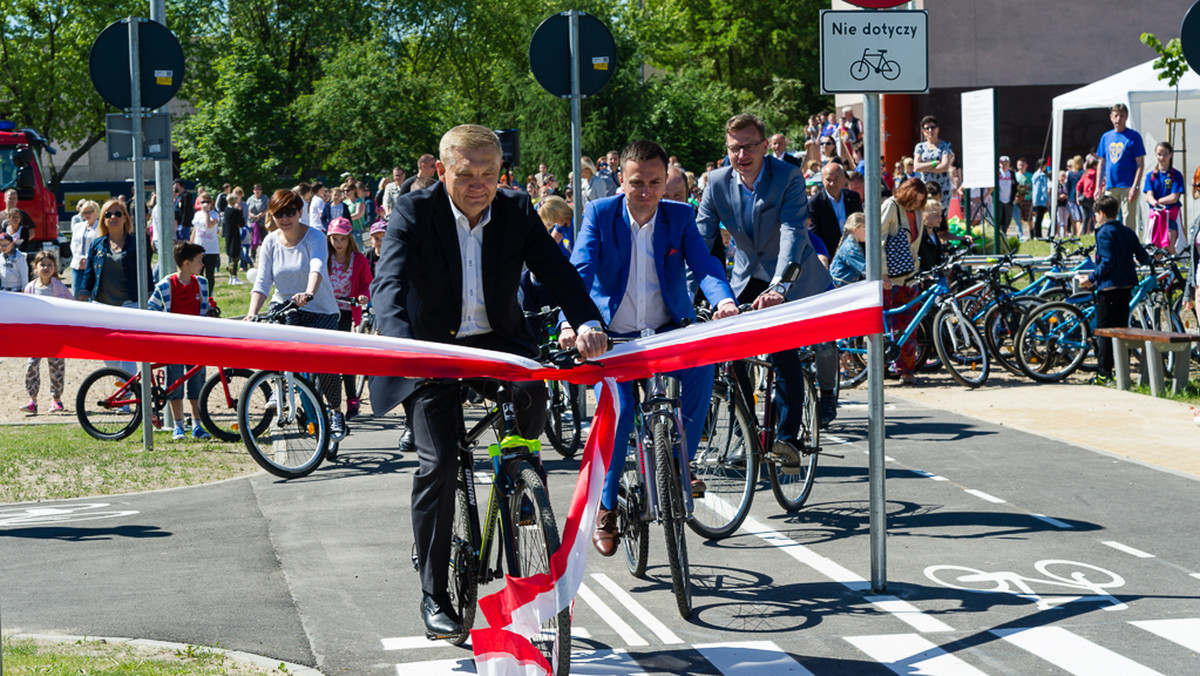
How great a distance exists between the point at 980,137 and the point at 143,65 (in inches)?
472

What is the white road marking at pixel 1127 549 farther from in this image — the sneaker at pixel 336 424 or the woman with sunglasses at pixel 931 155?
the woman with sunglasses at pixel 931 155

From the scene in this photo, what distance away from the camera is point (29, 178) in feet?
96.1

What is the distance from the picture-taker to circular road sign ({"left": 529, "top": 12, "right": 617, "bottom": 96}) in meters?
11.4

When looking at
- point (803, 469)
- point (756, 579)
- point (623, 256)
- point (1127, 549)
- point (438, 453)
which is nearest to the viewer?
point (438, 453)

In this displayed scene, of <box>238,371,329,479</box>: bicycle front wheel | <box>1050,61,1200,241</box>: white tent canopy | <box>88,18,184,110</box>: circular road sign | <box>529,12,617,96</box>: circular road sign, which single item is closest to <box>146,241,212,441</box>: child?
<box>88,18,184,110</box>: circular road sign

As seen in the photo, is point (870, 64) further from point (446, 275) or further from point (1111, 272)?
point (1111, 272)

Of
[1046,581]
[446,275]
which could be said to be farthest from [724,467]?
[446,275]

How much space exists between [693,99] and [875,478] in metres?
42.8

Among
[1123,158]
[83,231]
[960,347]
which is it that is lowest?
[960,347]

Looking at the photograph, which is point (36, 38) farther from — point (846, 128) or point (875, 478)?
point (875, 478)

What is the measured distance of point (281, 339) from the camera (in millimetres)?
4863

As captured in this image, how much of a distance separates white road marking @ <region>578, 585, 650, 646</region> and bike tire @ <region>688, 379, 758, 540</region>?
1.10 m

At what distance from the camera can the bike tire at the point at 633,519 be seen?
6.27 meters

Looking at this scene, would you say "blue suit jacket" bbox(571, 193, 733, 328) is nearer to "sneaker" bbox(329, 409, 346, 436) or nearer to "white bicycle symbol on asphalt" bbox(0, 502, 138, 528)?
"white bicycle symbol on asphalt" bbox(0, 502, 138, 528)
